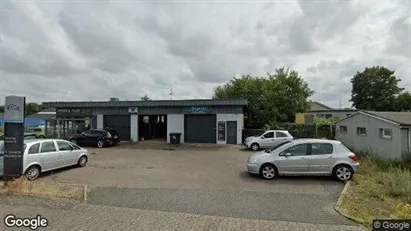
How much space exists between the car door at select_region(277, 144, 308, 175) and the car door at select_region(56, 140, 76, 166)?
27.9 feet

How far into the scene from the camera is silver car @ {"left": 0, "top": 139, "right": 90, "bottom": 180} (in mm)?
11219

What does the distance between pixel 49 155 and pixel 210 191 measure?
6.66 metres

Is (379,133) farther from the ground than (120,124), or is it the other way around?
(120,124)

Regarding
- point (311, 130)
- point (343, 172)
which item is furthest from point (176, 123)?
point (343, 172)

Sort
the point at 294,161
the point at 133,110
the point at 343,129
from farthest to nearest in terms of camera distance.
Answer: the point at 133,110 < the point at 343,129 < the point at 294,161

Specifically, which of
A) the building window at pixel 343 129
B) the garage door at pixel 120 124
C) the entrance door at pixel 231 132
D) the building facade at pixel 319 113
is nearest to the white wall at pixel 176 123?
the garage door at pixel 120 124

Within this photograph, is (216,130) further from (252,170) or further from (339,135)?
(252,170)

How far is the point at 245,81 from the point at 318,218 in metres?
32.2

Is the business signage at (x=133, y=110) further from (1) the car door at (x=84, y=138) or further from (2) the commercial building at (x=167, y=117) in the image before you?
(1) the car door at (x=84, y=138)

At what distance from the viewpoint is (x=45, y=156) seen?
472 inches

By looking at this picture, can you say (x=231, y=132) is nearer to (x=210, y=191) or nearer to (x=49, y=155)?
(x=49, y=155)

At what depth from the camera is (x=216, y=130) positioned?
2689 centimetres

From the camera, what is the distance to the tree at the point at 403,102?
54.1m

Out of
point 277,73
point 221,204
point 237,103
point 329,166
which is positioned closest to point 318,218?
point 221,204
